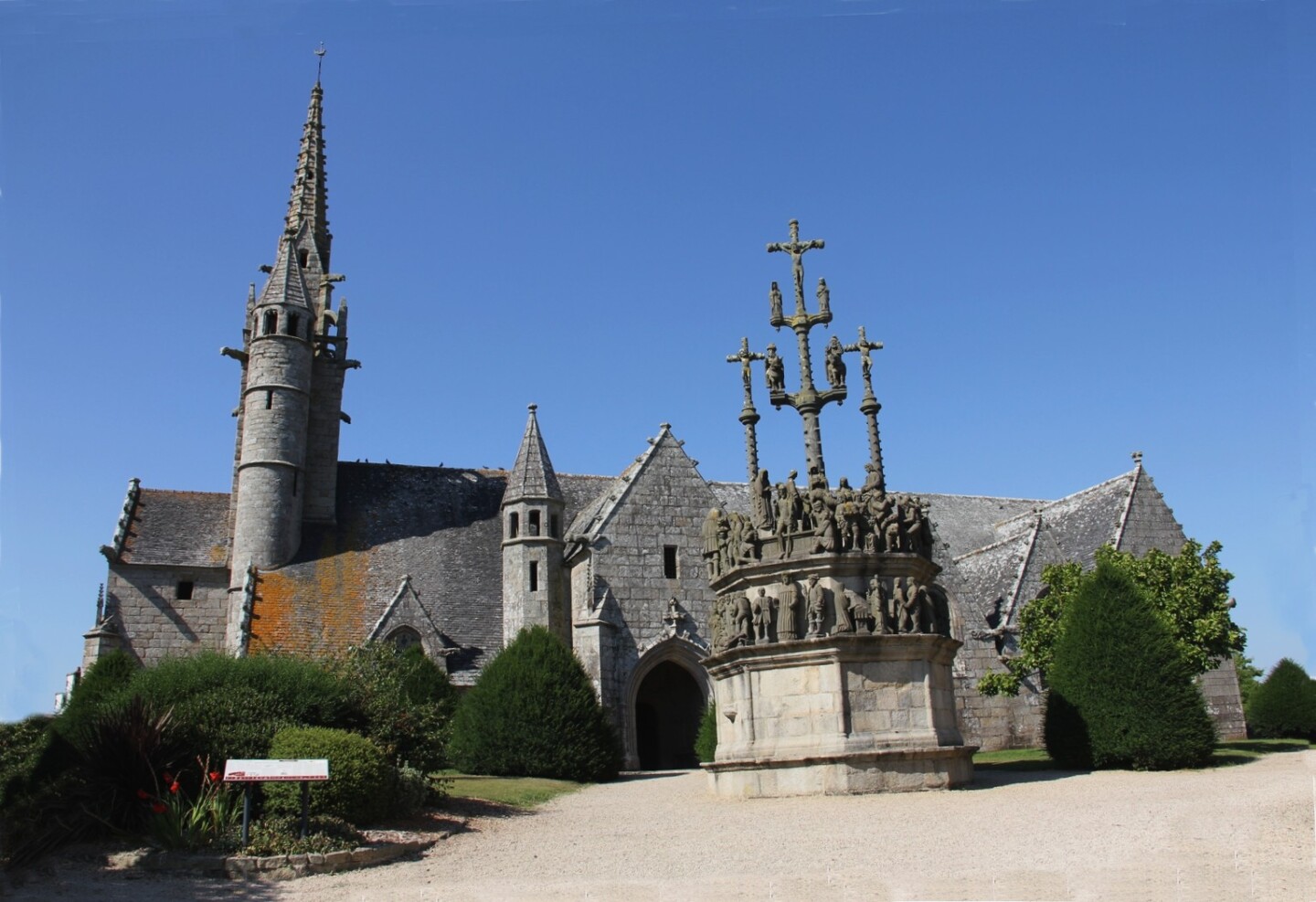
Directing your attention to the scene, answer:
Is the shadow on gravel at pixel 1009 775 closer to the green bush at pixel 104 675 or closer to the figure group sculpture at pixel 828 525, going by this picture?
the figure group sculpture at pixel 828 525

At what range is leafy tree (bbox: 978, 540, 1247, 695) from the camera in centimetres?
2017

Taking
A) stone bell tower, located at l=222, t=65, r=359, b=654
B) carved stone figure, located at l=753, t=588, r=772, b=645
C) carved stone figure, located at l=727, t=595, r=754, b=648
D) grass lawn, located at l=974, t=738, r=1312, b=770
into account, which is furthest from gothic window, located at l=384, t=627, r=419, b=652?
carved stone figure, located at l=753, t=588, r=772, b=645

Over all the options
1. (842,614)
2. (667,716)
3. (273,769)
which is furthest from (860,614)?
(667,716)

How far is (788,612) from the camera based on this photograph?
1356 cm

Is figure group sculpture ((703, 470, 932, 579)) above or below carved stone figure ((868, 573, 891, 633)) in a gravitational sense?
above

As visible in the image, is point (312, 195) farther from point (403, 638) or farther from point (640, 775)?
point (640, 775)

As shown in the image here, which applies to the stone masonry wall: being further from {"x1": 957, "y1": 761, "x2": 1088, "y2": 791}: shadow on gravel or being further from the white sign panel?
the white sign panel

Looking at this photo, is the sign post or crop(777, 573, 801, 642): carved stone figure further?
crop(777, 573, 801, 642): carved stone figure

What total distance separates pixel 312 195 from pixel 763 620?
2672 cm

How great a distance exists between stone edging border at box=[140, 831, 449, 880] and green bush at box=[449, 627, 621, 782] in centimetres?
974

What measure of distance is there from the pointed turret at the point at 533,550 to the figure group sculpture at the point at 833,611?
12.3 m

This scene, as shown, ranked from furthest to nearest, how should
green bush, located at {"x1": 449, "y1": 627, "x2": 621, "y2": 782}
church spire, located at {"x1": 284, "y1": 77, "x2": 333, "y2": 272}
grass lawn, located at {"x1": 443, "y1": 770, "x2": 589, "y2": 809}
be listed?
church spire, located at {"x1": 284, "y1": 77, "x2": 333, "y2": 272} < green bush, located at {"x1": 449, "y1": 627, "x2": 621, "y2": 782} < grass lawn, located at {"x1": 443, "y1": 770, "x2": 589, "y2": 809}

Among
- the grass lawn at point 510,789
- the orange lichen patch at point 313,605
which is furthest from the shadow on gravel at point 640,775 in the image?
the orange lichen patch at point 313,605

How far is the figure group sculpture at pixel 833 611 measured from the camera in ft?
43.7
